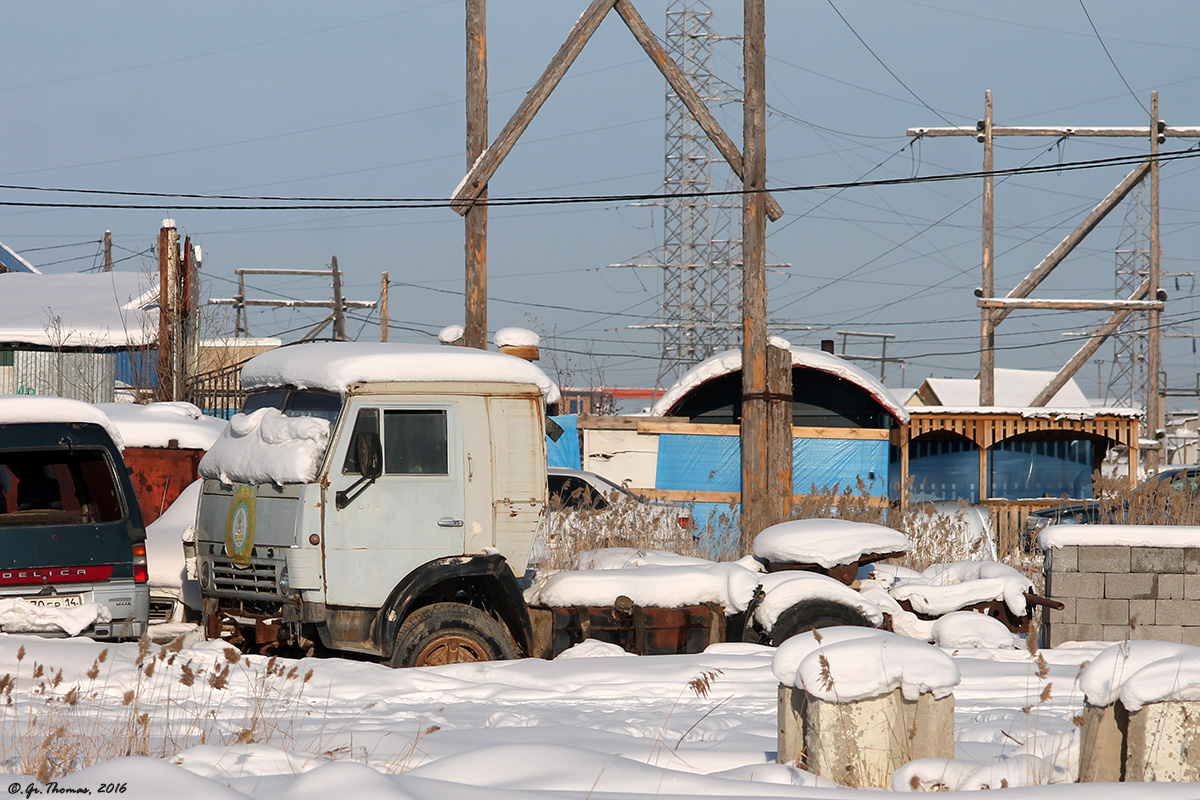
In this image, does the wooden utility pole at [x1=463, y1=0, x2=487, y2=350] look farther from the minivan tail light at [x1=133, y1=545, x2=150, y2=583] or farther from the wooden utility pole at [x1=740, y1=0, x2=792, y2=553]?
the minivan tail light at [x1=133, y1=545, x2=150, y2=583]

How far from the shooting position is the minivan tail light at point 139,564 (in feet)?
26.1

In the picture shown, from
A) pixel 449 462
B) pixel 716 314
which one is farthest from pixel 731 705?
pixel 716 314

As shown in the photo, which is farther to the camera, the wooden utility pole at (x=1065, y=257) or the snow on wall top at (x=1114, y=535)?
the wooden utility pole at (x=1065, y=257)

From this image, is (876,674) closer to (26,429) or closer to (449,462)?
(449,462)

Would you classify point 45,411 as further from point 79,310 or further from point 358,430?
point 79,310

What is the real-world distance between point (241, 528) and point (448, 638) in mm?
1604

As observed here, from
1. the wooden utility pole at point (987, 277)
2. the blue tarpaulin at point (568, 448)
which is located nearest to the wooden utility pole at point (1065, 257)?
the wooden utility pole at point (987, 277)

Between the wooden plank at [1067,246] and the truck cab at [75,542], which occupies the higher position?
the wooden plank at [1067,246]

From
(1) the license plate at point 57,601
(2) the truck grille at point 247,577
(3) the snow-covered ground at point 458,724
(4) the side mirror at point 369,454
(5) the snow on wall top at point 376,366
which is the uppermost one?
(5) the snow on wall top at point 376,366

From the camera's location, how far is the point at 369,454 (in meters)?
7.66

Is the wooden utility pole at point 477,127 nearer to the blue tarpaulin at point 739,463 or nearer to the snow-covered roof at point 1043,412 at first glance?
the blue tarpaulin at point 739,463

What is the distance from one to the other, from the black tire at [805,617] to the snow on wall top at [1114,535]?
73.2 inches

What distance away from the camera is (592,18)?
15.1 meters

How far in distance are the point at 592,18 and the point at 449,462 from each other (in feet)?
29.6
